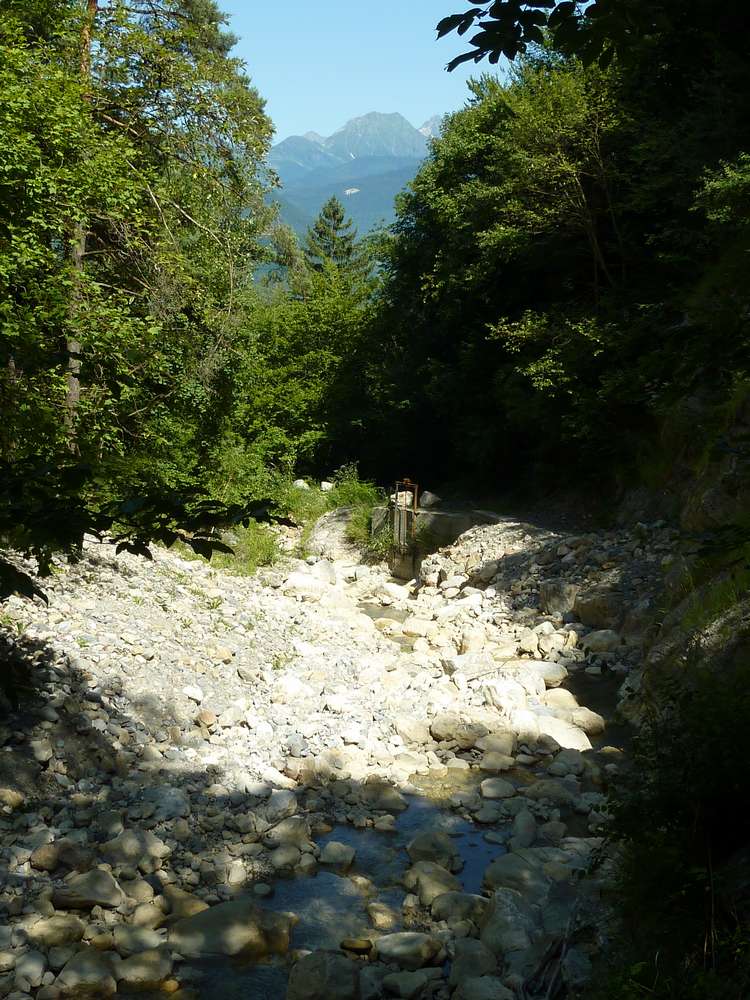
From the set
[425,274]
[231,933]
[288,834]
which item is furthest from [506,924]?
[425,274]

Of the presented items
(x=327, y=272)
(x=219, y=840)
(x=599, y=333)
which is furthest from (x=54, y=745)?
(x=327, y=272)

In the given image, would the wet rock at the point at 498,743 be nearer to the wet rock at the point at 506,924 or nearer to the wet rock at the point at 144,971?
the wet rock at the point at 506,924

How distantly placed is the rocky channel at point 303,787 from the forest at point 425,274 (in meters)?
1.33

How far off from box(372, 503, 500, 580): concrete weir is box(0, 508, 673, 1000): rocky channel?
11.8 ft

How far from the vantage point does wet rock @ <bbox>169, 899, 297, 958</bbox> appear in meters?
4.42

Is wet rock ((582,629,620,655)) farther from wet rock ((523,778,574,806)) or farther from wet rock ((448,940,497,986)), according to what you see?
wet rock ((448,940,497,986))

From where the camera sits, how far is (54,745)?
5992 mm

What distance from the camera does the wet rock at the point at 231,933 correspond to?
442 cm

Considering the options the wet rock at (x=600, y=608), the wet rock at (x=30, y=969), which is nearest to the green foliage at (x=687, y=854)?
the wet rock at (x=30, y=969)

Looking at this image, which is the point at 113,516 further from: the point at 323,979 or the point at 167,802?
the point at 167,802

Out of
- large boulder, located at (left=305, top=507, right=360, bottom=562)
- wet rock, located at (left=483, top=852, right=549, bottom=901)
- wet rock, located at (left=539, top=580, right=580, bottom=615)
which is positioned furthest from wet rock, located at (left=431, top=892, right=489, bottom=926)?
large boulder, located at (left=305, top=507, right=360, bottom=562)

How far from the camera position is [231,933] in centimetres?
446

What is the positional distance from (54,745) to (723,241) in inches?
378

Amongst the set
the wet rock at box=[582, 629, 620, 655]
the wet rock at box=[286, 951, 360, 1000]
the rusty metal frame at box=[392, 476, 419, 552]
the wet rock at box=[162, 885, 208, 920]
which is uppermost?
the rusty metal frame at box=[392, 476, 419, 552]
